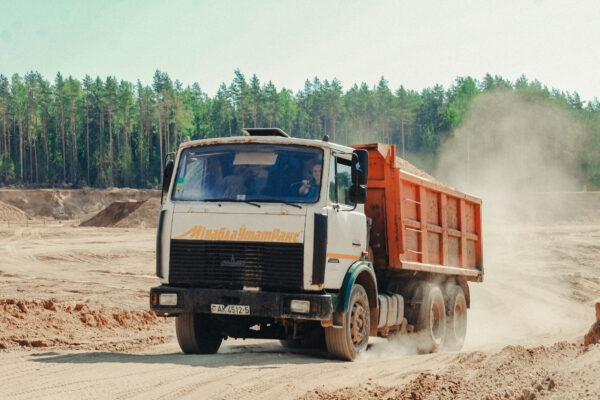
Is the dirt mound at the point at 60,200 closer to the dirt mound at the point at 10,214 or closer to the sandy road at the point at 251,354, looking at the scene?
the dirt mound at the point at 10,214

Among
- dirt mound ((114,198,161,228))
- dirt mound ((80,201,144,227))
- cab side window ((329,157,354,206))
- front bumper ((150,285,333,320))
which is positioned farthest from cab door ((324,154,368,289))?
dirt mound ((80,201,144,227))

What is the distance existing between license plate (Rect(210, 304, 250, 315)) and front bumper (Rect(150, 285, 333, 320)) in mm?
27

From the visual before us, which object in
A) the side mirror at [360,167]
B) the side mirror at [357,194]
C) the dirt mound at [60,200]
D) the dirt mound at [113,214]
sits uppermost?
the dirt mound at [60,200]

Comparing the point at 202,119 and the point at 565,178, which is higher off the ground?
the point at 202,119

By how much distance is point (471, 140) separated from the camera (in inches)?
3718

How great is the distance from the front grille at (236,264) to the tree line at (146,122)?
80372 millimetres

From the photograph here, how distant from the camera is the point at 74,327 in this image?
44.8 ft

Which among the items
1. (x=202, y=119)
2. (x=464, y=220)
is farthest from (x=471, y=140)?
(x=464, y=220)

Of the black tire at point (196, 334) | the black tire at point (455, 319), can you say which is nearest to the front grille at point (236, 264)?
the black tire at point (196, 334)

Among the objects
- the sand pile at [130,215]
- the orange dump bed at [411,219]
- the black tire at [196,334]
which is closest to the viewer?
the black tire at [196,334]

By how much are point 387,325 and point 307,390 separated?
394 centimetres

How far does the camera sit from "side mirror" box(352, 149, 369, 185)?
32.4 feet

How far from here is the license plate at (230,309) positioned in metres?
9.45

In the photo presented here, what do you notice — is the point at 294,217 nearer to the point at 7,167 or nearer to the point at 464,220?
the point at 464,220
